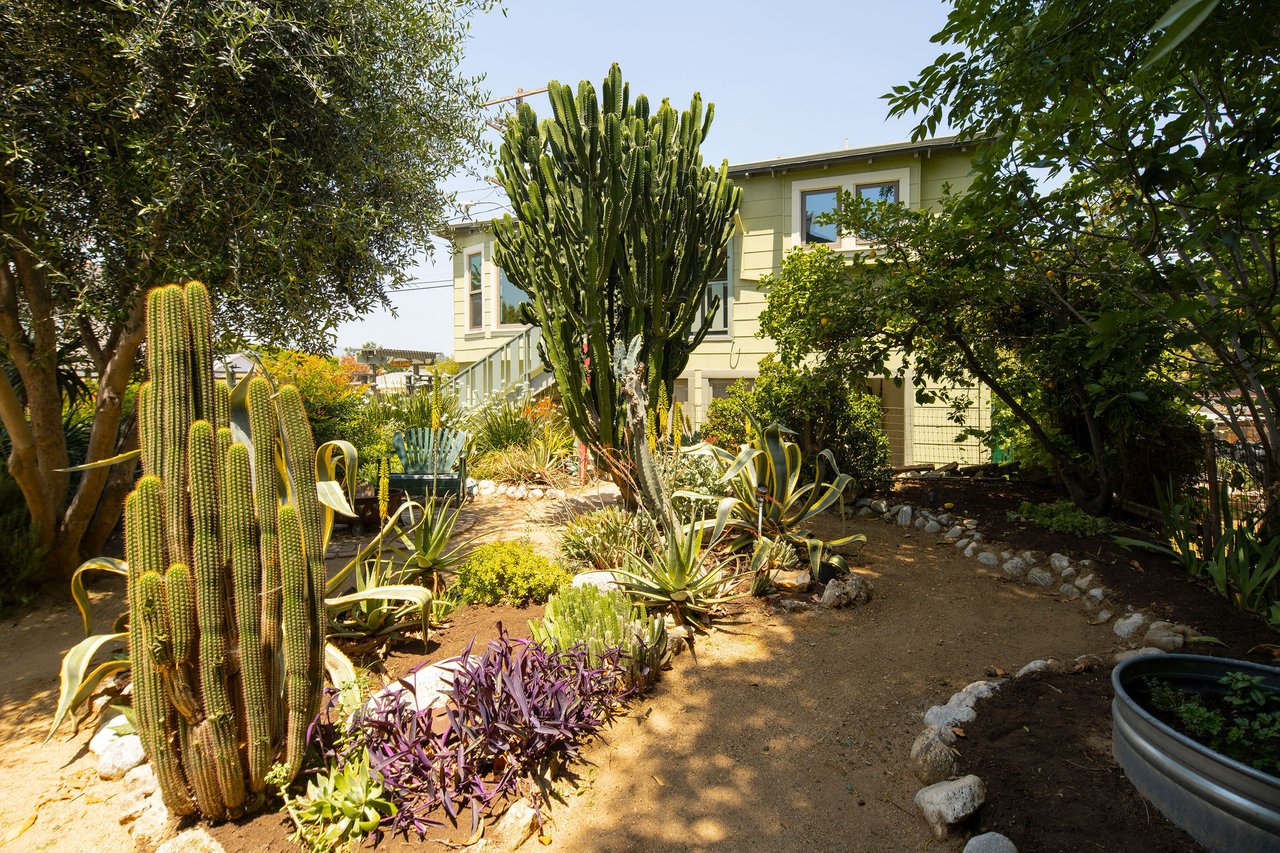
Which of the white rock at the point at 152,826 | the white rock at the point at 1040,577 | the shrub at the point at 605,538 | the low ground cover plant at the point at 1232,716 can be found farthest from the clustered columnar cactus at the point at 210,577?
the white rock at the point at 1040,577

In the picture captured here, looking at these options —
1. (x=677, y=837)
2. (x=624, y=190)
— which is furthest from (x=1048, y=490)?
(x=677, y=837)

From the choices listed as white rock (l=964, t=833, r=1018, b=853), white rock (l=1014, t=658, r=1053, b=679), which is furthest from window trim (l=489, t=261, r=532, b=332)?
white rock (l=964, t=833, r=1018, b=853)

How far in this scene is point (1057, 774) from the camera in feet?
8.43

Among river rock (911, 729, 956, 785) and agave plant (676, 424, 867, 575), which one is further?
agave plant (676, 424, 867, 575)

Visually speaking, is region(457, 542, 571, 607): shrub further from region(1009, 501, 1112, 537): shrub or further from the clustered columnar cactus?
region(1009, 501, 1112, 537): shrub

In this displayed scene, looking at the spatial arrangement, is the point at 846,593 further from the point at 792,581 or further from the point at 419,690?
the point at 419,690

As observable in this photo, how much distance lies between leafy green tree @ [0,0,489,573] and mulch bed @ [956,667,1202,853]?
4.55m

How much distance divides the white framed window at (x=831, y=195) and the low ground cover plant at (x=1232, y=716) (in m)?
8.56

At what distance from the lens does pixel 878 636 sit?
440 centimetres

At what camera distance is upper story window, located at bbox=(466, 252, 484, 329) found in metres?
15.1

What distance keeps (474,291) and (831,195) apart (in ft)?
27.1

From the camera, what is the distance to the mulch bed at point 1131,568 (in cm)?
394

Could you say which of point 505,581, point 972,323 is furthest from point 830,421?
point 505,581

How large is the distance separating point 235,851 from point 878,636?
145 inches
